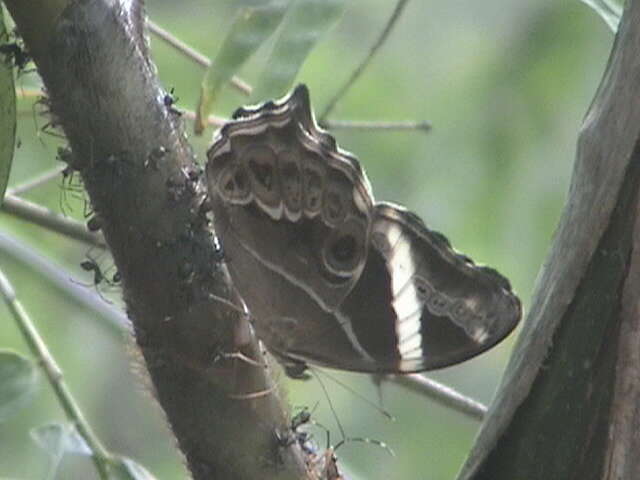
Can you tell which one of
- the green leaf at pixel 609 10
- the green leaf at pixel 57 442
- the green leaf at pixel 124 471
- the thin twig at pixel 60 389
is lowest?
the green leaf at pixel 57 442

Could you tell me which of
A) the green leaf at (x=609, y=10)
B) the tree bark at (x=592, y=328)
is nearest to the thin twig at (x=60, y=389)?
the tree bark at (x=592, y=328)

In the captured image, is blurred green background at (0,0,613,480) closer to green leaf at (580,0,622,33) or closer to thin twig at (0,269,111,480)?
thin twig at (0,269,111,480)

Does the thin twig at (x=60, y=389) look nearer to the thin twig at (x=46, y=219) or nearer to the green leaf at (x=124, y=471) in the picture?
the green leaf at (x=124, y=471)

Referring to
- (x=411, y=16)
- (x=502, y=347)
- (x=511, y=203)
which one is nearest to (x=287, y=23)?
(x=511, y=203)

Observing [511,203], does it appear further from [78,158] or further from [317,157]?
[78,158]

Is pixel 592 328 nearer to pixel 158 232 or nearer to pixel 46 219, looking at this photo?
pixel 158 232

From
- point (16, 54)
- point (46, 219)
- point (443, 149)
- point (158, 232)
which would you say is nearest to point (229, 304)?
point (158, 232)
